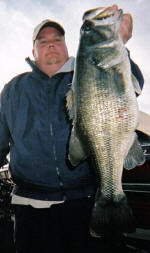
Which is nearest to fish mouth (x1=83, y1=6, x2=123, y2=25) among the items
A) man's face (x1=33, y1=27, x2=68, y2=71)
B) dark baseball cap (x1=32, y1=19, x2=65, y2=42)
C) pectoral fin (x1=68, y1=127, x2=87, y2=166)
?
pectoral fin (x1=68, y1=127, x2=87, y2=166)

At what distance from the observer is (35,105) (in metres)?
2.98

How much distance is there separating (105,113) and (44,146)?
1.13 m

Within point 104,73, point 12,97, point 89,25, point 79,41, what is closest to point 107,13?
point 89,25

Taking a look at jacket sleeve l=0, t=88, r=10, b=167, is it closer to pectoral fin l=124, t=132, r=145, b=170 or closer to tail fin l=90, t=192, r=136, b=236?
tail fin l=90, t=192, r=136, b=236

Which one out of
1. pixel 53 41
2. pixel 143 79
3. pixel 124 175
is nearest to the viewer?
pixel 143 79

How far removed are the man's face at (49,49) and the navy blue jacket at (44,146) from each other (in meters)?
0.41

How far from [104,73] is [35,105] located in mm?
1323

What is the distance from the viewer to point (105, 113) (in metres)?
1.88

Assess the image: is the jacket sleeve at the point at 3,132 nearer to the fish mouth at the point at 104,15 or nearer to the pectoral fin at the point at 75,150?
the pectoral fin at the point at 75,150

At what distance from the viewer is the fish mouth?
1.85m

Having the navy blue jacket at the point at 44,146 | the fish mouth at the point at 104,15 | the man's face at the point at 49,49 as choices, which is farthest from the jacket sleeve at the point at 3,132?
the fish mouth at the point at 104,15

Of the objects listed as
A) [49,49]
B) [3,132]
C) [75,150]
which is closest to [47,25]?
[49,49]

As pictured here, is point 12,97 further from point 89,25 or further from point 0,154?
point 89,25

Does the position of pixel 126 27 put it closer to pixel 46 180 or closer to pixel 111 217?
pixel 111 217
